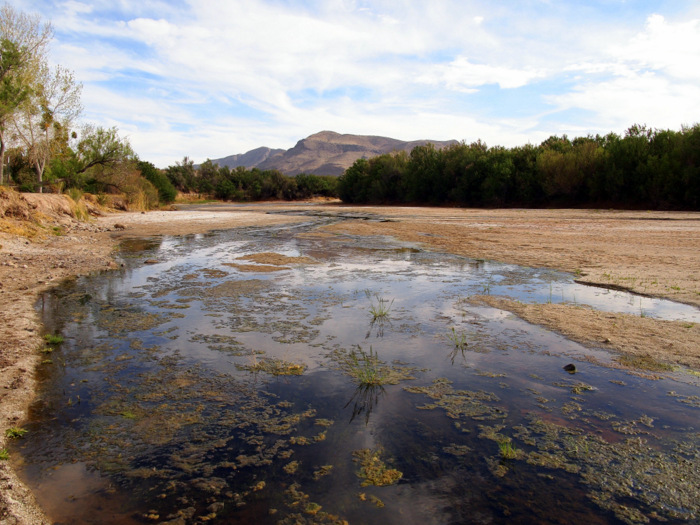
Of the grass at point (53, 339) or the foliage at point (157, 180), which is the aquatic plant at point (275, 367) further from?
the foliage at point (157, 180)

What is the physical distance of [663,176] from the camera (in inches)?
1385

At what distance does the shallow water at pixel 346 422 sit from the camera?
268cm

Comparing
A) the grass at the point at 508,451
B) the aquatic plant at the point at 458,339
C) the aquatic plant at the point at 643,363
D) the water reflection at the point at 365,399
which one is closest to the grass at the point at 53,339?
the water reflection at the point at 365,399

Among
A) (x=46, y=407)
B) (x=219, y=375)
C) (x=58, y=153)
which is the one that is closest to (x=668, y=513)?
(x=219, y=375)

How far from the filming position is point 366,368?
462cm

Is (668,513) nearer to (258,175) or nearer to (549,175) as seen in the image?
(549,175)

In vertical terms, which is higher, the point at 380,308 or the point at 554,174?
the point at 554,174

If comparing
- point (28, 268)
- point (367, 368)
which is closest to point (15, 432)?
point (367, 368)

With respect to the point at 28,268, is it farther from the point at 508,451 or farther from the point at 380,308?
the point at 508,451

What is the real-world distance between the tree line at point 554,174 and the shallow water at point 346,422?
36.0 m

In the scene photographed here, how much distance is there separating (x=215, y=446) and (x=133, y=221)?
89.8ft

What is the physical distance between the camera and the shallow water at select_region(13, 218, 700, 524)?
2.68 m

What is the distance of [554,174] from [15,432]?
4896 centimetres

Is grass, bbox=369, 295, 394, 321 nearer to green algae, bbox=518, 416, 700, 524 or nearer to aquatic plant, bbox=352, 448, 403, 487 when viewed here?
green algae, bbox=518, 416, 700, 524
